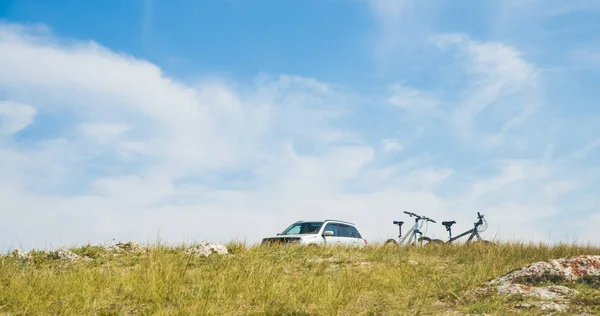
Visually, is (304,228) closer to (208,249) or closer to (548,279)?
(208,249)

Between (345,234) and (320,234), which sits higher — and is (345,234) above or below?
above

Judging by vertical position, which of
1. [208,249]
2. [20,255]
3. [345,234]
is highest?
[345,234]

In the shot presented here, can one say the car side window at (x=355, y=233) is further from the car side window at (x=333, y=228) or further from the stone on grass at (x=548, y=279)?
the stone on grass at (x=548, y=279)

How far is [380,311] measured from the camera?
27.1 ft

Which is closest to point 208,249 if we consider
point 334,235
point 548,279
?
point 334,235

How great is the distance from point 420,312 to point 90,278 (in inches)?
226

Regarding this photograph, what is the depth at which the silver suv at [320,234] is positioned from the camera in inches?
698

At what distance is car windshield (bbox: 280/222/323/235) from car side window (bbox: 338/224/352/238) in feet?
3.87

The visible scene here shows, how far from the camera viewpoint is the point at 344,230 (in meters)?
19.9

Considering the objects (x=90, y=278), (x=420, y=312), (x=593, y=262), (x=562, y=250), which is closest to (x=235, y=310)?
(x=420, y=312)

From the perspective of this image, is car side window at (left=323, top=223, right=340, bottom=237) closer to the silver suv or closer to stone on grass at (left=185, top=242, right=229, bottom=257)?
the silver suv

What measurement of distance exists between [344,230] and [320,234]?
1.92 m

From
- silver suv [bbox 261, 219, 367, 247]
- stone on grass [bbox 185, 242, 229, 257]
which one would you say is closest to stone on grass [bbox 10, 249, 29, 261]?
stone on grass [bbox 185, 242, 229, 257]

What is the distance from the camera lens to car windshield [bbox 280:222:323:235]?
1862 cm
